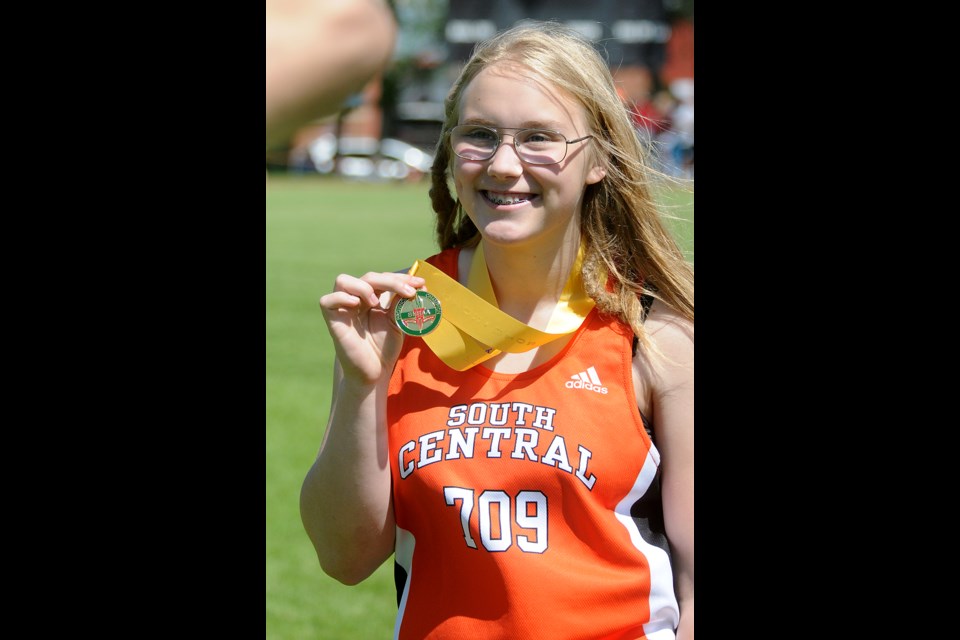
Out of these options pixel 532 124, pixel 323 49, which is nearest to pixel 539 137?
pixel 532 124

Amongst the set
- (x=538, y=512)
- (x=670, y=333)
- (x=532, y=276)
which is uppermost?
(x=532, y=276)

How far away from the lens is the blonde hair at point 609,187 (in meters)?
2.33

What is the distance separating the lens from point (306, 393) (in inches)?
287

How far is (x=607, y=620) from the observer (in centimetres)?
222

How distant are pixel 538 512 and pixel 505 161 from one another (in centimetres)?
77

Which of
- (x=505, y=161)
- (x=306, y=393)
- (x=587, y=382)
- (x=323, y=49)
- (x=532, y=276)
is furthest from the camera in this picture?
(x=306, y=393)

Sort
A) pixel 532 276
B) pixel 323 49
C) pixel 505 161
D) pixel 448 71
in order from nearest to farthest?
1. pixel 323 49
2. pixel 505 161
3. pixel 532 276
4. pixel 448 71

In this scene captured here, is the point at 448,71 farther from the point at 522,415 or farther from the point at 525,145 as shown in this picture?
the point at 522,415

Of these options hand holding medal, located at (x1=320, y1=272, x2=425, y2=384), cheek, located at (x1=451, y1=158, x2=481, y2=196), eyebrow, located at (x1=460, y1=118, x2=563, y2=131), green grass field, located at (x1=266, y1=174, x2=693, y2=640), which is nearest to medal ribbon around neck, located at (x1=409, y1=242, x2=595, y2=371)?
hand holding medal, located at (x1=320, y1=272, x2=425, y2=384)

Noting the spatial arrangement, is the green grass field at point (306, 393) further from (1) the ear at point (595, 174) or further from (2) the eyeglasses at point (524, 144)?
(2) the eyeglasses at point (524, 144)

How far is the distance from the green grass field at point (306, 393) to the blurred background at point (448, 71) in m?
10.5

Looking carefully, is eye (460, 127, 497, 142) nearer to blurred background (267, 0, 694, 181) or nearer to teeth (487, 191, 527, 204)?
teeth (487, 191, 527, 204)

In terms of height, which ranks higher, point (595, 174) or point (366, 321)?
point (595, 174)

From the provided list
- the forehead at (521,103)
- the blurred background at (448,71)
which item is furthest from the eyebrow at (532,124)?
the blurred background at (448,71)
